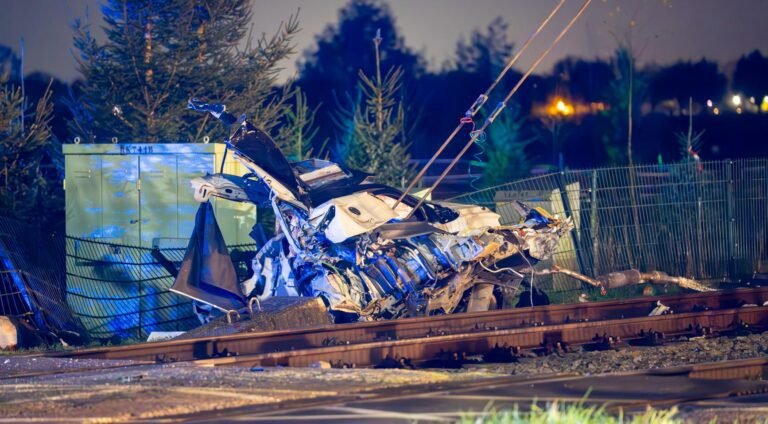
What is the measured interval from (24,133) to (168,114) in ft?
9.06

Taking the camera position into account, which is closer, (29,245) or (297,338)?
(297,338)

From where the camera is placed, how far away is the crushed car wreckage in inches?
504

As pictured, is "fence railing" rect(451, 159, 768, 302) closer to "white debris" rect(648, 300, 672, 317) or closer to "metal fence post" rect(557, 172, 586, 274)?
"metal fence post" rect(557, 172, 586, 274)

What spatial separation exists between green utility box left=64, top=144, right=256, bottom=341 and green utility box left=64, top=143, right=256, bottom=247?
0.05 ft

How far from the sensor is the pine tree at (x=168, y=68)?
19.6 meters

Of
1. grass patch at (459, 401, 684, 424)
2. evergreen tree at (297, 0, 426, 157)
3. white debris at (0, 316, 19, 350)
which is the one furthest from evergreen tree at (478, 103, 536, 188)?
grass patch at (459, 401, 684, 424)

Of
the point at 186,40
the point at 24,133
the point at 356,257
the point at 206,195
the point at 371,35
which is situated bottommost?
the point at 356,257

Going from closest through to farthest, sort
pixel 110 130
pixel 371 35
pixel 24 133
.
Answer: pixel 24 133, pixel 110 130, pixel 371 35

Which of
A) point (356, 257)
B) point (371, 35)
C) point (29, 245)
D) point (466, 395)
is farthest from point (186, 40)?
point (371, 35)

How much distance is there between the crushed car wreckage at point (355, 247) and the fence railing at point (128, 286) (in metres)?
1.91

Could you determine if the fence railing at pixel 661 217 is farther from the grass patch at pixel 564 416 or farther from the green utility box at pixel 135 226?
the grass patch at pixel 564 416

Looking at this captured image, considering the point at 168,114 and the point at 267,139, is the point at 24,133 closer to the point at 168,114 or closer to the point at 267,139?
the point at 168,114

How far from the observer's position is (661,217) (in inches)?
749

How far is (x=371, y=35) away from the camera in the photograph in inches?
2170
